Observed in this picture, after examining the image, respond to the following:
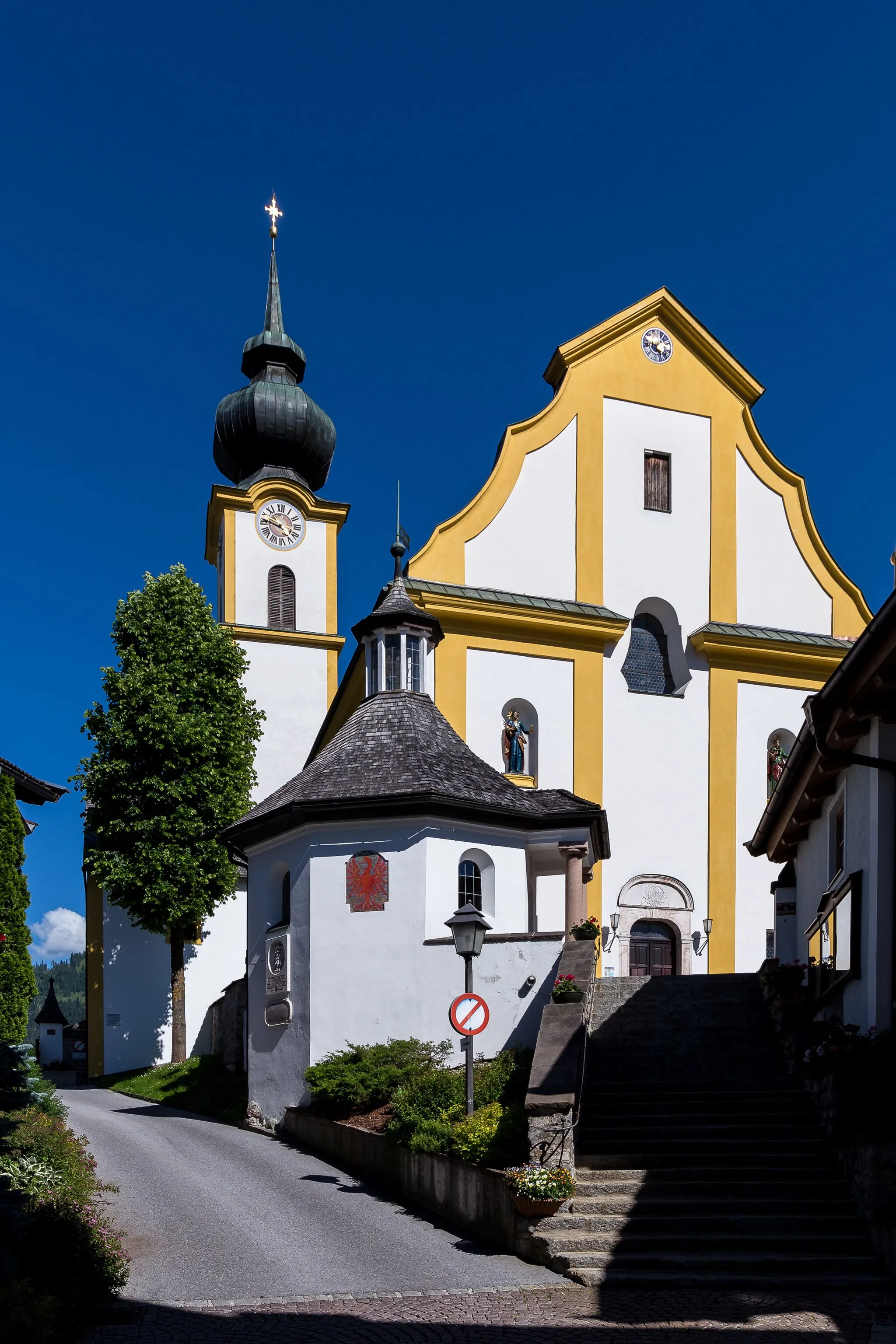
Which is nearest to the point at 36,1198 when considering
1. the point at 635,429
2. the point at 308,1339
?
the point at 308,1339

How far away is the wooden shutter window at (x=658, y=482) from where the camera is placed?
3094cm

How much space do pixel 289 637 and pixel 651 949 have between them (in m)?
16.4

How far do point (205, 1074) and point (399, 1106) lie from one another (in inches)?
471

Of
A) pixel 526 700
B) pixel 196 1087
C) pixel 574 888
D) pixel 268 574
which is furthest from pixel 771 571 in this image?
pixel 196 1087

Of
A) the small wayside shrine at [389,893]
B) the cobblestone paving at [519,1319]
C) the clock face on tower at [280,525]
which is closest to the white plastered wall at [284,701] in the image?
the clock face on tower at [280,525]

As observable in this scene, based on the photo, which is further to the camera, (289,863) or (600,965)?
(600,965)

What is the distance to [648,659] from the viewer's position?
30.6 meters

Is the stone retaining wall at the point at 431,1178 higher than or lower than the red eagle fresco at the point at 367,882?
lower

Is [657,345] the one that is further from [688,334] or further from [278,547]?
[278,547]

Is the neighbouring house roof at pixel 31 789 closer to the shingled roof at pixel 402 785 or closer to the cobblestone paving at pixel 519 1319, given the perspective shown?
the shingled roof at pixel 402 785

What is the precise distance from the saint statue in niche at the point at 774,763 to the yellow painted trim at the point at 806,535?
3307mm

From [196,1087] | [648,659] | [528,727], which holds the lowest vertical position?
[196,1087]

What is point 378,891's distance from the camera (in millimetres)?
19328

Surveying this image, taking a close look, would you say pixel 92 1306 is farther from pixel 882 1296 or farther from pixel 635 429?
pixel 635 429
